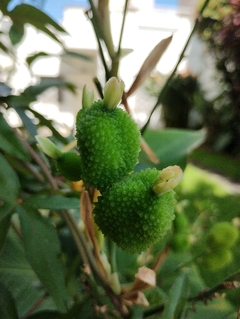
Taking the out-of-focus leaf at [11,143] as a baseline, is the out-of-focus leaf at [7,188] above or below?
below

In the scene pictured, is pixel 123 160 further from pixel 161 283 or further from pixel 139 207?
pixel 161 283

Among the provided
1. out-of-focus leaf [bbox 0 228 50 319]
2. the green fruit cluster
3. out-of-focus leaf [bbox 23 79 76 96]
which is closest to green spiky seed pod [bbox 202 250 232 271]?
the green fruit cluster

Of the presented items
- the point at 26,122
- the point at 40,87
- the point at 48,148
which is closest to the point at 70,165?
the point at 48,148

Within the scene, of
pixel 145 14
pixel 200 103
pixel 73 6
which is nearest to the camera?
pixel 73 6

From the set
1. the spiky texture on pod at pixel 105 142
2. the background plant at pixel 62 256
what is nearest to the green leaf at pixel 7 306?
the background plant at pixel 62 256

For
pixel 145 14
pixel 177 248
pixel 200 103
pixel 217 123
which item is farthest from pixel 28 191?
pixel 145 14

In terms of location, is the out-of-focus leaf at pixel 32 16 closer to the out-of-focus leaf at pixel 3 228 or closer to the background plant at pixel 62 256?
the background plant at pixel 62 256

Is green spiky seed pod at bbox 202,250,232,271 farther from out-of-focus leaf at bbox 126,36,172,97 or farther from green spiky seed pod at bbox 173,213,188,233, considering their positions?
out-of-focus leaf at bbox 126,36,172,97
